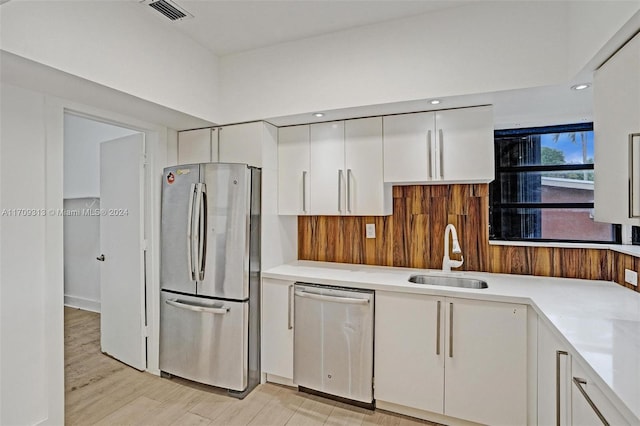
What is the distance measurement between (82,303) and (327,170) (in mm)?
4226

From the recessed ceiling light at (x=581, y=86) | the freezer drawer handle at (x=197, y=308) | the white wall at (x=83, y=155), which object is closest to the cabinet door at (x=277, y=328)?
the freezer drawer handle at (x=197, y=308)

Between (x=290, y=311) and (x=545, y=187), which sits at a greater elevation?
(x=545, y=187)

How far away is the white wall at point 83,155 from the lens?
4355 millimetres

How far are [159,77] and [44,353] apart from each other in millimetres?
1946

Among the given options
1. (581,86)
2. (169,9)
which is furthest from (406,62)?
(169,9)

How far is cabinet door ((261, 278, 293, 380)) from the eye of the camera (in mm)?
2680

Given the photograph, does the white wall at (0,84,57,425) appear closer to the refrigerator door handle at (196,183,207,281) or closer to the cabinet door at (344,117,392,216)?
the refrigerator door handle at (196,183,207,281)

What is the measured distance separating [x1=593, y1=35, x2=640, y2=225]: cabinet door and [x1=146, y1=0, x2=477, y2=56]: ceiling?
1.00 m

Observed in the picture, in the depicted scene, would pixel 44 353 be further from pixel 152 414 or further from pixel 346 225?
pixel 346 225

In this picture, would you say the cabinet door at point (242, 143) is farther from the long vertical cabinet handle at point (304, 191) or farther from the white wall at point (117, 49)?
the long vertical cabinet handle at point (304, 191)

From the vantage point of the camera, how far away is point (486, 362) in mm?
2080

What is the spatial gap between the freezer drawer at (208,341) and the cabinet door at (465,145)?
1873mm

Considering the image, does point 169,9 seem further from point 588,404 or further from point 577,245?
point 577,245

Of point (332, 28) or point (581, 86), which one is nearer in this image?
point (581, 86)
